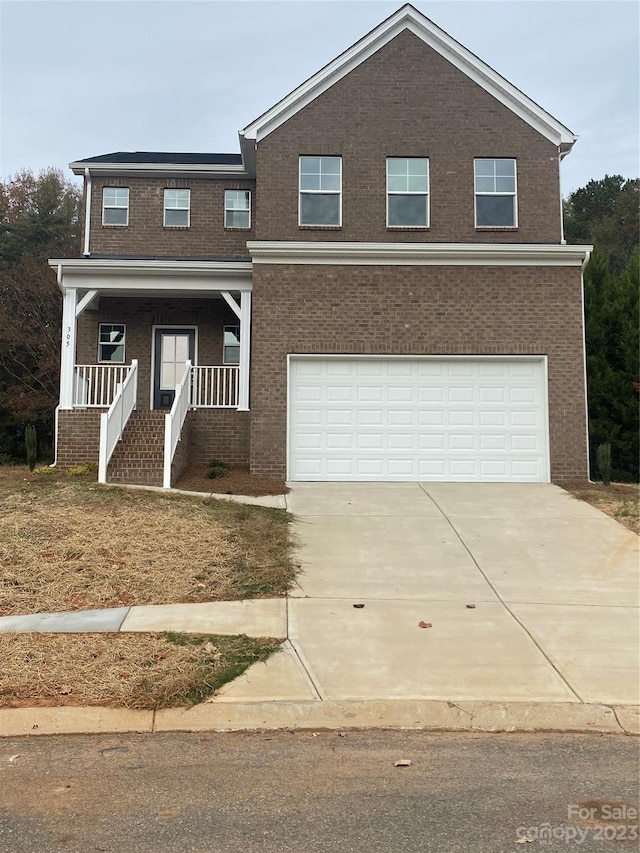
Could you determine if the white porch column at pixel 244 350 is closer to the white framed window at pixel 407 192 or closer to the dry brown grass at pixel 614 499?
the white framed window at pixel 407 192

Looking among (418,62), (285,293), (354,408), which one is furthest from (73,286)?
(418,62)

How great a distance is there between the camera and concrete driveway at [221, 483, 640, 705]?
17.5 feet

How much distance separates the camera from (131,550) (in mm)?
8305

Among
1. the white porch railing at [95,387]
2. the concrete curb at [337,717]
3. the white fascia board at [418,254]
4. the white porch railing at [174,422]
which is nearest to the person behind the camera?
the concrete curb at [337,717]

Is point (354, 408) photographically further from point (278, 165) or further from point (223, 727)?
point (223, 727)

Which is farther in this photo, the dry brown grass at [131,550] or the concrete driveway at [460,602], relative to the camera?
the dry brown grass at [131,550]

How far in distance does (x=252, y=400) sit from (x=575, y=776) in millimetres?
10401

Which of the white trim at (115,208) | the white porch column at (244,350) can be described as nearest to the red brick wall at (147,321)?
the white porch column at (244,350)

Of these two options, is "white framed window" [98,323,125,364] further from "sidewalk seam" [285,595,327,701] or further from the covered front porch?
"sidewalk seam" [285,595,327,701]

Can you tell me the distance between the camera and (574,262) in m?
14.0

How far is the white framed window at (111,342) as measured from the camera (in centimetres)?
1730

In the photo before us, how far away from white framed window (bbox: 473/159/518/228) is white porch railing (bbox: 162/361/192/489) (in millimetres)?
7427

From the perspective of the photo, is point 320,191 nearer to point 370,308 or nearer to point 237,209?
point 370,308

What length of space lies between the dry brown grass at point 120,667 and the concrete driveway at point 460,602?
0.32 metres
